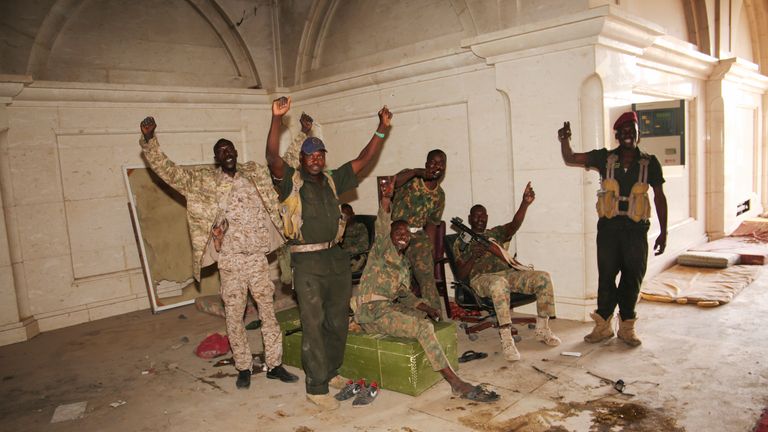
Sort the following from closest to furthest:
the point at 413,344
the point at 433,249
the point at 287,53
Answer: the point at 413,344 < the point at 433,249 < the point at 287,53

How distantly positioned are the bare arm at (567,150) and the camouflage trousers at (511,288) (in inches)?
46.5

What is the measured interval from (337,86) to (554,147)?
356 cm

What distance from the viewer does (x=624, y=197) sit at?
5.04 metres

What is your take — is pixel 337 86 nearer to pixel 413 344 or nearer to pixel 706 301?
pixel 413 344

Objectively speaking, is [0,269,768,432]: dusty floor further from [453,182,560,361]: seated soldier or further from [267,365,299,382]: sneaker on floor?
[453,182,560,361]: seated soldier

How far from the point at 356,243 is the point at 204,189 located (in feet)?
9.53

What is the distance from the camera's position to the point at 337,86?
812 cm

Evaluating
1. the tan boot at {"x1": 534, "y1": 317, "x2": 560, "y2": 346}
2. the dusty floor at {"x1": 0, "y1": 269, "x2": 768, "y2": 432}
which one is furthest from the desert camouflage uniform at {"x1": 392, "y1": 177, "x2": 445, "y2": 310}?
the tan boot at {"x1": 534, "y1": 317, "x2": 560, "y2": 346}

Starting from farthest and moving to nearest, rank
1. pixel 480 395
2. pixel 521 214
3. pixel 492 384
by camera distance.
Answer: pixel 521 214 < pixel 492 384 < pixel 480 395

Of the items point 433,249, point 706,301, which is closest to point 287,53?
point 433,249

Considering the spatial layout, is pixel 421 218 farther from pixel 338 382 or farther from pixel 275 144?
pixel 275 144

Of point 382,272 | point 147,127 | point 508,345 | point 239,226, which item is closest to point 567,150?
point 508,345

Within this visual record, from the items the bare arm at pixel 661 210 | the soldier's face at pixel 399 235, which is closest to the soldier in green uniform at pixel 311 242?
the soldier's face at pixel 399 235

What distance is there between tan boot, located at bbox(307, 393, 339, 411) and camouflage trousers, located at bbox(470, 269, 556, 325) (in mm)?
1706
